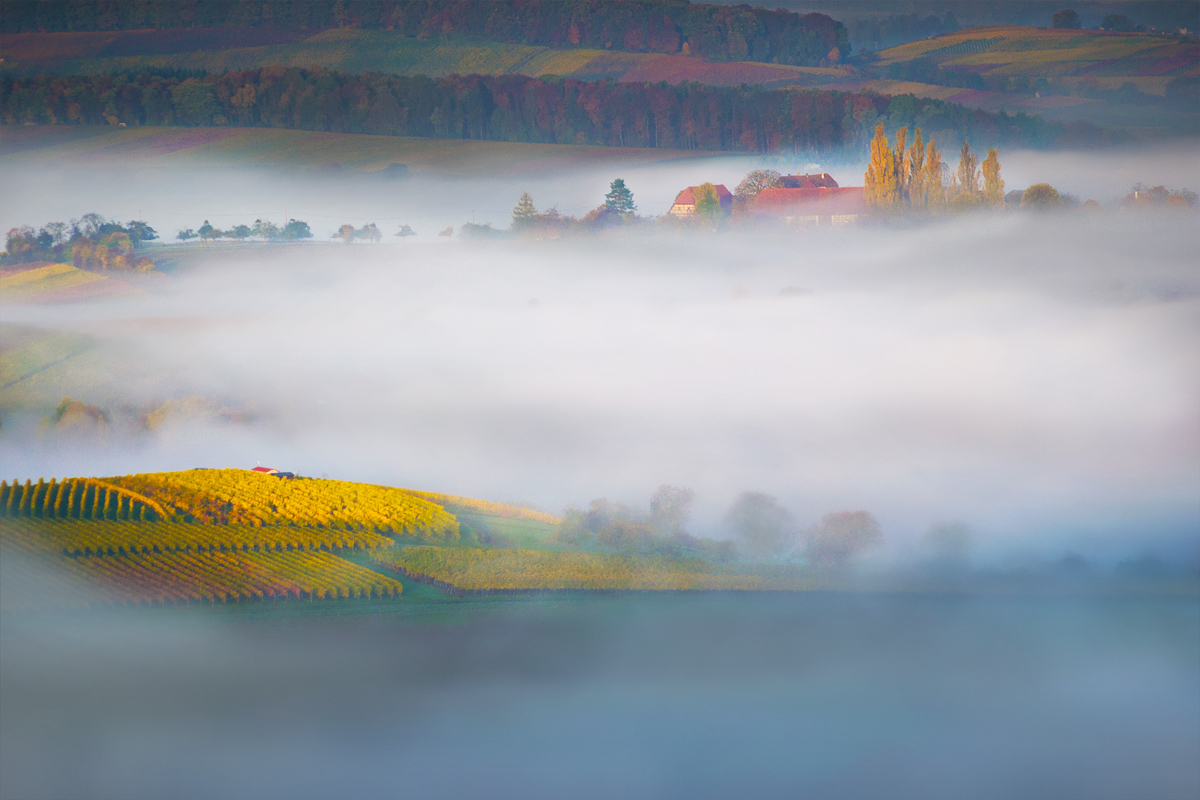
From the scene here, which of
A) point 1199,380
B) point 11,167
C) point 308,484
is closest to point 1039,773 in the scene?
point 308,484

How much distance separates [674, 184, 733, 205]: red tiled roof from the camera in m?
71.0

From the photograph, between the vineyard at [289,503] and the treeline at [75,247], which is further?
the treeline at [75,247]

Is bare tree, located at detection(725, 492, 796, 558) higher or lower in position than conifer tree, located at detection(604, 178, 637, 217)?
lower

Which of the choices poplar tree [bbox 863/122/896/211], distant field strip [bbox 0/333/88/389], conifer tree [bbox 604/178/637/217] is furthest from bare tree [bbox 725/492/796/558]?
distant field strip [bbox 0/333/88/389]

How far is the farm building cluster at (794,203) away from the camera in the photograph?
70.0 meters

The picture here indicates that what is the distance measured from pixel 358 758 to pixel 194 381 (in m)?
34.1

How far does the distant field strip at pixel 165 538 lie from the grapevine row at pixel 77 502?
551 mm

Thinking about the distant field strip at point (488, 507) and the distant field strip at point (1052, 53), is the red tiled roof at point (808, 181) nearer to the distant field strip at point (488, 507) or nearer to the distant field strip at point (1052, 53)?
the distant field strip at point (1052, 53)

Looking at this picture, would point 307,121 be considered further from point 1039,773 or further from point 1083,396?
point 1039,773

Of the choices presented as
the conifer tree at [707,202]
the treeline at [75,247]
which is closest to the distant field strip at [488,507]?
the treeline at [75,247]

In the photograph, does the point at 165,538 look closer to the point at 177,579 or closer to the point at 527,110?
the point at 177,579

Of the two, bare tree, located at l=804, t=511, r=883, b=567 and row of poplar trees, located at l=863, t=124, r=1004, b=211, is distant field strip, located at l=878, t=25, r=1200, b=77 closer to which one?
row of poplar trees, located at l=863, t=124, r=1004, b=211

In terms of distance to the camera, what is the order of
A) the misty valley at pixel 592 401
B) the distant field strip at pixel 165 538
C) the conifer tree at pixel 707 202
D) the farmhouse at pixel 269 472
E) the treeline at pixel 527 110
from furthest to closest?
the treeline at pixel 527 110
the conifer tree at pixel 707 202
the farmhouse at pixel 269 472
the distant field strip at pixel 165 538
the misty valley at pixel 592 401

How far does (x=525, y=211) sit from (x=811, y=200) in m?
17.3
